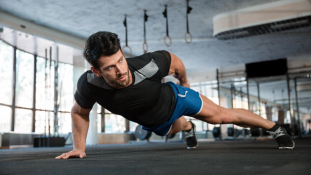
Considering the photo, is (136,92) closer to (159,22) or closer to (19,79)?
(159,22)

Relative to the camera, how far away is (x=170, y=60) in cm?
188

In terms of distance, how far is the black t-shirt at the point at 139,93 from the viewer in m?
1.67

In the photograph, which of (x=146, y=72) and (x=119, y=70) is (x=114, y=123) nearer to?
(x=146, y=72)

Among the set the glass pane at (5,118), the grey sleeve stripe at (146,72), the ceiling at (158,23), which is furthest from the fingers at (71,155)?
the glass pane at (5,118)

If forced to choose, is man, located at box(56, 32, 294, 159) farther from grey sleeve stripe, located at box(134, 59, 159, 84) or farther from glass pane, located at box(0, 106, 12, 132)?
glass pane, located at box(0, 106, 12, 132)

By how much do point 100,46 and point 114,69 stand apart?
133 millimetres

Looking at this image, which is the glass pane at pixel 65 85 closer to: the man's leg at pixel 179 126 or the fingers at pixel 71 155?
the man's leg at pixel 179 126

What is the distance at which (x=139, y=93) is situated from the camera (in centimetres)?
168

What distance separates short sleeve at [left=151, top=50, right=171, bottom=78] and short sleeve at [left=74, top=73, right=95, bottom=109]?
0.43 metres

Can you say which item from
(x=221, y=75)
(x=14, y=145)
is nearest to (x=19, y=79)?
(x=14, y=145)

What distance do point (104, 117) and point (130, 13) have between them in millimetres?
5267

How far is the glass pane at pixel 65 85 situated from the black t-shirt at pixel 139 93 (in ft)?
22.9

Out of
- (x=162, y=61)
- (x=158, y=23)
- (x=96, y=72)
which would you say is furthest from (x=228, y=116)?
(x=158, y=23)

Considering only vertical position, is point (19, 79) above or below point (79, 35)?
below
